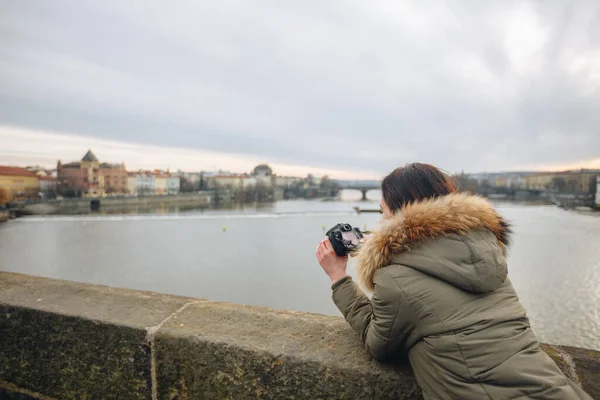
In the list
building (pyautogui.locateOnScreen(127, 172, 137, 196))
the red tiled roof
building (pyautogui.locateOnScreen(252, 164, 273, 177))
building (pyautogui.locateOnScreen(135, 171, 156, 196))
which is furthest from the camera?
building (pyautogui.locateOnScreen(252, 164, 273, 177))

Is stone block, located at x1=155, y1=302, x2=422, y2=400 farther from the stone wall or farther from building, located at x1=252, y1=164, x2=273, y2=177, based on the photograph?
building, located at x1=252, y1=164, x2=273, y2=177

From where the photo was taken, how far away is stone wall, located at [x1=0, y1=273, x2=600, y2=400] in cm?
90

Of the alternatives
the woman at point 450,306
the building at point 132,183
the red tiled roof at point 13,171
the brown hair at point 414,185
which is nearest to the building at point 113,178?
the building at point 132,183

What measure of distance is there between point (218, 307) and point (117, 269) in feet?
54.8

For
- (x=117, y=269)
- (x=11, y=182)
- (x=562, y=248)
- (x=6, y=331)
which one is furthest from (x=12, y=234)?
(x=11, y=182)

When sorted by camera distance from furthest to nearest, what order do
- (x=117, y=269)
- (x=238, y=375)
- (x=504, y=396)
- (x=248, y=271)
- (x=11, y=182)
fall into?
(x=11, y=182) → (x=117, y=269) → (x=248, y=271) → (x=238, y=375) → (x=504, y=396)

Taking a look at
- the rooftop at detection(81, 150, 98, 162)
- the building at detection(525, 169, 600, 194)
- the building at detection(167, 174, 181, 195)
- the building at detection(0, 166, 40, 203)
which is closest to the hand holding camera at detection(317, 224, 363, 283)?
the building at detection(0, 166, 40, 203)

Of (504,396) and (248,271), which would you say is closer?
(504,396)

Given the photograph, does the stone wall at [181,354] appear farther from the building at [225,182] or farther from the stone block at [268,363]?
the building at [225,182]

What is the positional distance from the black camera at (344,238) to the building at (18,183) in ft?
253

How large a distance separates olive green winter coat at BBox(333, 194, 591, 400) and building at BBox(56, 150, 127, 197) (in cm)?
7566

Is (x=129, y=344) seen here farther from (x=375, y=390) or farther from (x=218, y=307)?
(x=375, y=390)

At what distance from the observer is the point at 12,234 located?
2791 centimetres

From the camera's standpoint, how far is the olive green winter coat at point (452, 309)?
29.9 inches
